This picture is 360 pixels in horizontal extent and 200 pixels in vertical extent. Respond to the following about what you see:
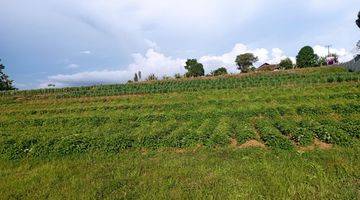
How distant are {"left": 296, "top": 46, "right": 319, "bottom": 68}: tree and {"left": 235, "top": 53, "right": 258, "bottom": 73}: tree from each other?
28.1 meters

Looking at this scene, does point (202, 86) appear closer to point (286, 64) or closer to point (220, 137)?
point (220, 137)

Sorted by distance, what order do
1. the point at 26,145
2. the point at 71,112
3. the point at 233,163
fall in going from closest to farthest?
the point at 233,163
the point at 26,145
the point at 71,112

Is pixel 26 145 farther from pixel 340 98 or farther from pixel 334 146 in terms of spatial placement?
pixel 340 98

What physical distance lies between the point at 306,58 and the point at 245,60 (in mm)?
30382

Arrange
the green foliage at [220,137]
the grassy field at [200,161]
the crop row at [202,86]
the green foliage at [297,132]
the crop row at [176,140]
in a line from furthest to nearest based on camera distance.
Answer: the crop row at [202,86] → the green foliage at [220,137] → the crop row at [176,140] → the green foliage at [297,132] → the grassy field at [200,161]

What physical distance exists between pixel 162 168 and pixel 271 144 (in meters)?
5.38

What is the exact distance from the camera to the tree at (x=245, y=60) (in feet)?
322

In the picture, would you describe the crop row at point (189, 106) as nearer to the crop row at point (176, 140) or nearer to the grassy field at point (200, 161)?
the grassy field at point (200, 161)

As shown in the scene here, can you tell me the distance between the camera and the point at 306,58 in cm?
6900

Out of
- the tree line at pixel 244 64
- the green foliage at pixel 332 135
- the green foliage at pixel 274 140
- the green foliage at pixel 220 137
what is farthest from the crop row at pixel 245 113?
the tree line at pixel 244 64

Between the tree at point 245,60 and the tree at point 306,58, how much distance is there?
28053 mm

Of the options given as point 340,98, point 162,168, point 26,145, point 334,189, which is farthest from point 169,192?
point 340,98

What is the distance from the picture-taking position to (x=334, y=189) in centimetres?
920

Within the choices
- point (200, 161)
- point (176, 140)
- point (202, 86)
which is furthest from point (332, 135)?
point (202, 86)
